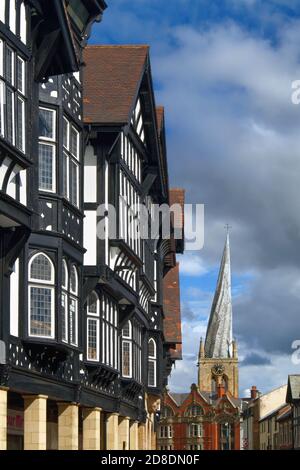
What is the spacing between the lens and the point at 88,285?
30.8m

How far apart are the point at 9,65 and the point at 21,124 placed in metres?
1.27

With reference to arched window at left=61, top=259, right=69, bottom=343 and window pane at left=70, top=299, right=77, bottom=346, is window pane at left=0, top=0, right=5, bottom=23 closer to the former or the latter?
arched window at left=61, top=259, right=69, bottom=343

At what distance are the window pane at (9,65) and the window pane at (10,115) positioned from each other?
0.28 m

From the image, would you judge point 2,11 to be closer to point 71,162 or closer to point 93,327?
point 71,162

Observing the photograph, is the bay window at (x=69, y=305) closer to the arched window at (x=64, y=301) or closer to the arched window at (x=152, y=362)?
the arched window at (x=64, y=301)

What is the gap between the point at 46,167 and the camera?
26484 mm

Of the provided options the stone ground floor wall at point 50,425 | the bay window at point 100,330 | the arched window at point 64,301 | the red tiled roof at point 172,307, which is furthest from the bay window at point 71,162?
the red tiled roof at point 172,307

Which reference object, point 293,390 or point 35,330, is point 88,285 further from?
point 293,390

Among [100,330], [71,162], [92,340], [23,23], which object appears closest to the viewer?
[23,23]

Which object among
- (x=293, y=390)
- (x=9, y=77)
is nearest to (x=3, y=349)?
(x=9, y=77)

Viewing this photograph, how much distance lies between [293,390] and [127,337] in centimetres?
7652

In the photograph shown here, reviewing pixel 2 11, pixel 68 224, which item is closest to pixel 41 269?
pixel 68 224

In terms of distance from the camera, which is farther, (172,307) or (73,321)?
(172,307)

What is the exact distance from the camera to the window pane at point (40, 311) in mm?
25078
